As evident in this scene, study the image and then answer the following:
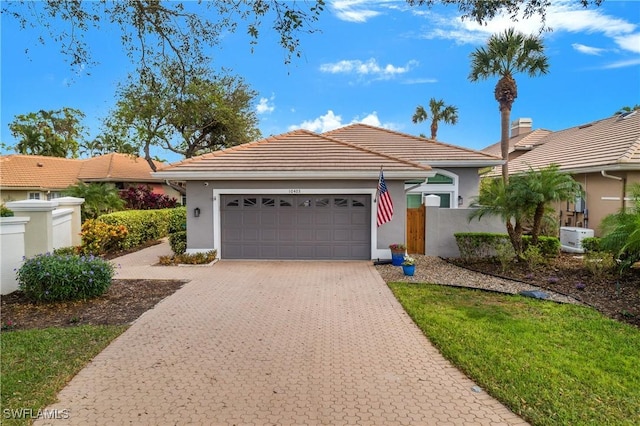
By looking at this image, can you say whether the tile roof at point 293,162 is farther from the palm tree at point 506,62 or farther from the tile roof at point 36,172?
the tile roof at point 36,172

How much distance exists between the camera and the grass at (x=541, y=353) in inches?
153

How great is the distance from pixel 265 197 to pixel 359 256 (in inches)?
145

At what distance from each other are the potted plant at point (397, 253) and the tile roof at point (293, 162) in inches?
93.3

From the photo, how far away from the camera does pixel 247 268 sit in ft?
37.3

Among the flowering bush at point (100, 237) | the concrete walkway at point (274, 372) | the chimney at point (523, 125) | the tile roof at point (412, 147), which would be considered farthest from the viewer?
the chimney at point (523, 125)

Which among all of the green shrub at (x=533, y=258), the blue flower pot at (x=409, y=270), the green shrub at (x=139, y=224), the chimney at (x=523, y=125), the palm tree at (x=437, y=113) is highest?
the palm tree at (x=437, y=113)

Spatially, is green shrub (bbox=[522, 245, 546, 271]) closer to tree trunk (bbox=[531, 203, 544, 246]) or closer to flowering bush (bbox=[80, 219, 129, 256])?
tree trunk (bbox=[531, 203, 544, 246])

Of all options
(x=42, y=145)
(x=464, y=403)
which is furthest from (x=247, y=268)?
(x=42, y=145)

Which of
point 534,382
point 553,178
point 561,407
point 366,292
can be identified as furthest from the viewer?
point 553,178

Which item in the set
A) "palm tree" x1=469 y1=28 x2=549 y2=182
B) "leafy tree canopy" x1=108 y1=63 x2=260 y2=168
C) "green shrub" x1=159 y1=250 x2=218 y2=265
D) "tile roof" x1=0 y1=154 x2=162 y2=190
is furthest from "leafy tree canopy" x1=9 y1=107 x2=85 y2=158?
"palm tree" x1=469 y1=28 x2=549 y2=182

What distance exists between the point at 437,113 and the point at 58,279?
1380 inches

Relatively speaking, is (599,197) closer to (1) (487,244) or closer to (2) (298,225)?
(1) (487,244)

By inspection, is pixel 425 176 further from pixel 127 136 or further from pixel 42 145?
pixel 42 145

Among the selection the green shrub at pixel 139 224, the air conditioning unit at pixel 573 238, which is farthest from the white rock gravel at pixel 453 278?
the green shrub at pixel 139 224
